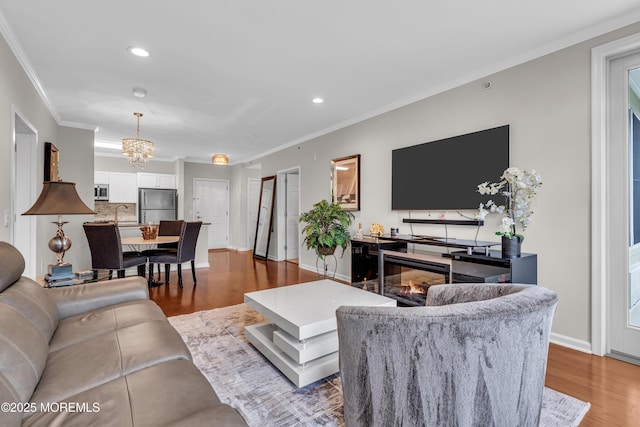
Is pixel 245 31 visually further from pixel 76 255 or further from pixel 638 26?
pixel 76 255

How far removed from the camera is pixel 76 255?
192 inches

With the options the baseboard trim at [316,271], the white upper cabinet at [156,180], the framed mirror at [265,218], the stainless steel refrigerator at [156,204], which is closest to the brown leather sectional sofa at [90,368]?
the baseboard trim at [316,271]

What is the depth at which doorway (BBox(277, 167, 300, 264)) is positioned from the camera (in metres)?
6.57

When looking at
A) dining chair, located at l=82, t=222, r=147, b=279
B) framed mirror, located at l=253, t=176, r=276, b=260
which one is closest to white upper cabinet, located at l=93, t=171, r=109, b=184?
framed mirror, located at l=253, t=176, r=276, b=260

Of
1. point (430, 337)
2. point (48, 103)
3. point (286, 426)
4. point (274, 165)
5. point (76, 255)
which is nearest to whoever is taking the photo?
point (430, 337)

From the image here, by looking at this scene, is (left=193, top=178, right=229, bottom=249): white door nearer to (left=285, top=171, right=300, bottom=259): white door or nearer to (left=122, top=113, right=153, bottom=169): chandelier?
(left=285, top=171, right=300, bottom=259): white door

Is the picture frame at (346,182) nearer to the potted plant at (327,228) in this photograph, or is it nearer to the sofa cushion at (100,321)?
the potted plant at (327,228)

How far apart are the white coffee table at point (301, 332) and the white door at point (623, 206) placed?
175cm

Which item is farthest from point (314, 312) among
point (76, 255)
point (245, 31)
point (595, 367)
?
point (76, 255)

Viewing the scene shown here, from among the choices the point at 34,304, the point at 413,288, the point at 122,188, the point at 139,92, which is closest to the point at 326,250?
the point at 413,288

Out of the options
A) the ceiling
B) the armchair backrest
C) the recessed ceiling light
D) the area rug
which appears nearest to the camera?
the area rug

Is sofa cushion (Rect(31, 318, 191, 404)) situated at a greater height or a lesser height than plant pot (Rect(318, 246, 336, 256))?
lesser

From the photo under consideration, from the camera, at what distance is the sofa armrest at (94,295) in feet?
6.01

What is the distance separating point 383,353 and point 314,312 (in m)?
0.99
